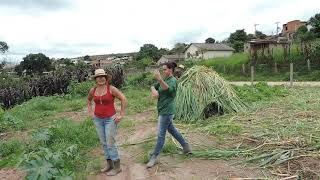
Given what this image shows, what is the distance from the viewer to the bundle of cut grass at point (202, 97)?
929 cm

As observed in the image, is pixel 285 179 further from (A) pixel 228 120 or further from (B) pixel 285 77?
(B) pixel 285 77

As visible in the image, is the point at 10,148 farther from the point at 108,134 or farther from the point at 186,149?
the point at 186,149

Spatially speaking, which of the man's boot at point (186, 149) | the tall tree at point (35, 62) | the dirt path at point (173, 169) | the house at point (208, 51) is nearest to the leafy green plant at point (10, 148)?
the dirt path at point (173, 169)

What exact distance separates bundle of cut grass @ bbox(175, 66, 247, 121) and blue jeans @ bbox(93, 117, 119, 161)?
12.2 ft

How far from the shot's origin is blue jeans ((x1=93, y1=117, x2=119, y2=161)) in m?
5.44

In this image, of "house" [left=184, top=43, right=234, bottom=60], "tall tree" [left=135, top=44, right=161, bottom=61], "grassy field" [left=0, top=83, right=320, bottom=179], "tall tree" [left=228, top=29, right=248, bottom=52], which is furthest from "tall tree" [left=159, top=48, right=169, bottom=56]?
"grassy field" [left=0, top=83, right=320, bottom=179]

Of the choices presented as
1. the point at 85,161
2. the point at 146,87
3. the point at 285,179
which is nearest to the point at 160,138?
the point at 85,161

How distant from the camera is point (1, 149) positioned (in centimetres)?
719

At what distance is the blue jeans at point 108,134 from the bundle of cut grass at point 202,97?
3.73 m

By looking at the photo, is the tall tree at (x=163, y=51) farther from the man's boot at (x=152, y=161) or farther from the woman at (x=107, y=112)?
the woman at (x=107, y=112)

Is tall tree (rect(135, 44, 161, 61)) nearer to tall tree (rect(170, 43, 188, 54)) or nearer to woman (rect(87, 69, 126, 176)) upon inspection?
tall tree (rect(170, 43, 188, 54))

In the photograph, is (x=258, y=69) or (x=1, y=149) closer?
(x=1, y=149)

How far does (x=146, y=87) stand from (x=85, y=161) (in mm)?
12985

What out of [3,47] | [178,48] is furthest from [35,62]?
[178,48]
